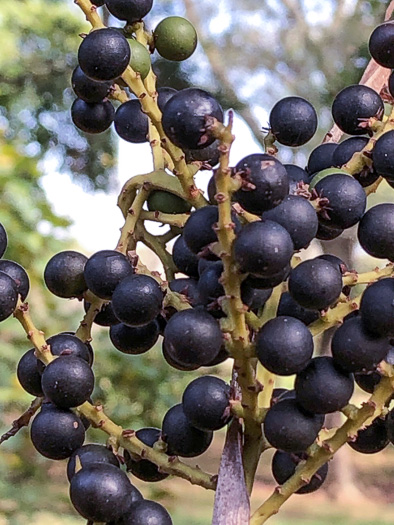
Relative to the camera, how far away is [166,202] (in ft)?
1.69

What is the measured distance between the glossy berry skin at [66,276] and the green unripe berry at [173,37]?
20 centimetres

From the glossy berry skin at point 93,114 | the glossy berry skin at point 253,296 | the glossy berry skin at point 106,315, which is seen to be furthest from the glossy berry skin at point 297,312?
the glossy berry skin at point 93,114

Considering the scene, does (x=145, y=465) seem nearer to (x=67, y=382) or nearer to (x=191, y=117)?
(x=67, y=382)

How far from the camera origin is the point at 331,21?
4.59m

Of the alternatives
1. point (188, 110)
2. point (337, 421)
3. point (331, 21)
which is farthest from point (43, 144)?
point (188, 110)

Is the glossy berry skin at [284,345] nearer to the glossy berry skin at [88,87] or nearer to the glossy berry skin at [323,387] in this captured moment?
the glossy berry skin at [323,387]

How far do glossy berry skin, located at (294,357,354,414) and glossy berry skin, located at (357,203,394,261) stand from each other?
7 centimetres

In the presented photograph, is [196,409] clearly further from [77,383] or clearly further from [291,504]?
[291,504]

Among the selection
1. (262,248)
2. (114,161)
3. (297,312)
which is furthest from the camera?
(114,161)

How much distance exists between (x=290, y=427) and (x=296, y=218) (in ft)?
0.40

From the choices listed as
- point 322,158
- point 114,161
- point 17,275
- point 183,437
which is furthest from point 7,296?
point 114,161

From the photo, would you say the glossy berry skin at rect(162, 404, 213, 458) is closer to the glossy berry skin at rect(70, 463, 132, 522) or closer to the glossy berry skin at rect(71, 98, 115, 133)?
the glossy berry skin at rect(70, 463, 132, 522)

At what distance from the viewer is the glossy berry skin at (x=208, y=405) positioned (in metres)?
0.44

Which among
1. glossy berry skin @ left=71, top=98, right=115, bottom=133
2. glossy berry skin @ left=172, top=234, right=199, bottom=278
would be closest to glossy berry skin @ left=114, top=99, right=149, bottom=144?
glossy berry skin @ left=71, top=98, right=115, bottom=133
